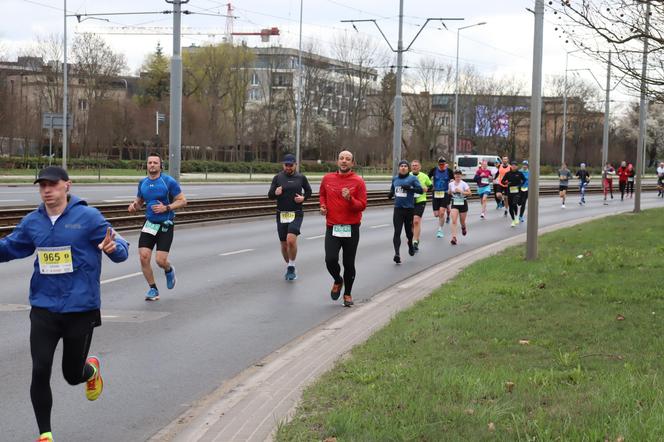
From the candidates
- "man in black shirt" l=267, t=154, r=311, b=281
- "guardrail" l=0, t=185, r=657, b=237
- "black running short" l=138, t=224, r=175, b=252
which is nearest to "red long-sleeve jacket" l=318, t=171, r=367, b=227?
"black running short" l=138, t=224, r=175, b=252

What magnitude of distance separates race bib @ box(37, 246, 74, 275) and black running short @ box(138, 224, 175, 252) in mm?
5885

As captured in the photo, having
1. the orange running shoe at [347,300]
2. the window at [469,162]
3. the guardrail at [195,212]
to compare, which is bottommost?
the orange running shoe at [347,300]

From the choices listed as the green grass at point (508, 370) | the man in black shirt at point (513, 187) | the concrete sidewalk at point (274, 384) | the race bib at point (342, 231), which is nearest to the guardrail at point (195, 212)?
the man in black shirt at point (513, 187)

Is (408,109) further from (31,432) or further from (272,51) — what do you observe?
(31,432)

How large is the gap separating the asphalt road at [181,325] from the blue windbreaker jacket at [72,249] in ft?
3.00

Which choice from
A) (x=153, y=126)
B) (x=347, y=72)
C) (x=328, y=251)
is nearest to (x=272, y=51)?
(x=347, y=72)

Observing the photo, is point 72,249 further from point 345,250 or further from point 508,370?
point 345,250

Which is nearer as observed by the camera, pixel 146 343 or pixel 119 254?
pixel 119 254

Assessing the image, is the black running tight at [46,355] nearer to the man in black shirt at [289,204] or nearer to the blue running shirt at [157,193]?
the blue running shirt at [157,193]

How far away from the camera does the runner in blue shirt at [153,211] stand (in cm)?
1144

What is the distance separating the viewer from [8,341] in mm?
8836

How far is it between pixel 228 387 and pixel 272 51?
94257 millimetres

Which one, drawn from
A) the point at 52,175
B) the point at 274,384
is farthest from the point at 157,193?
the point at 52,175

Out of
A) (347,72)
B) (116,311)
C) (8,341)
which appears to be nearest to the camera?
(8,341)
